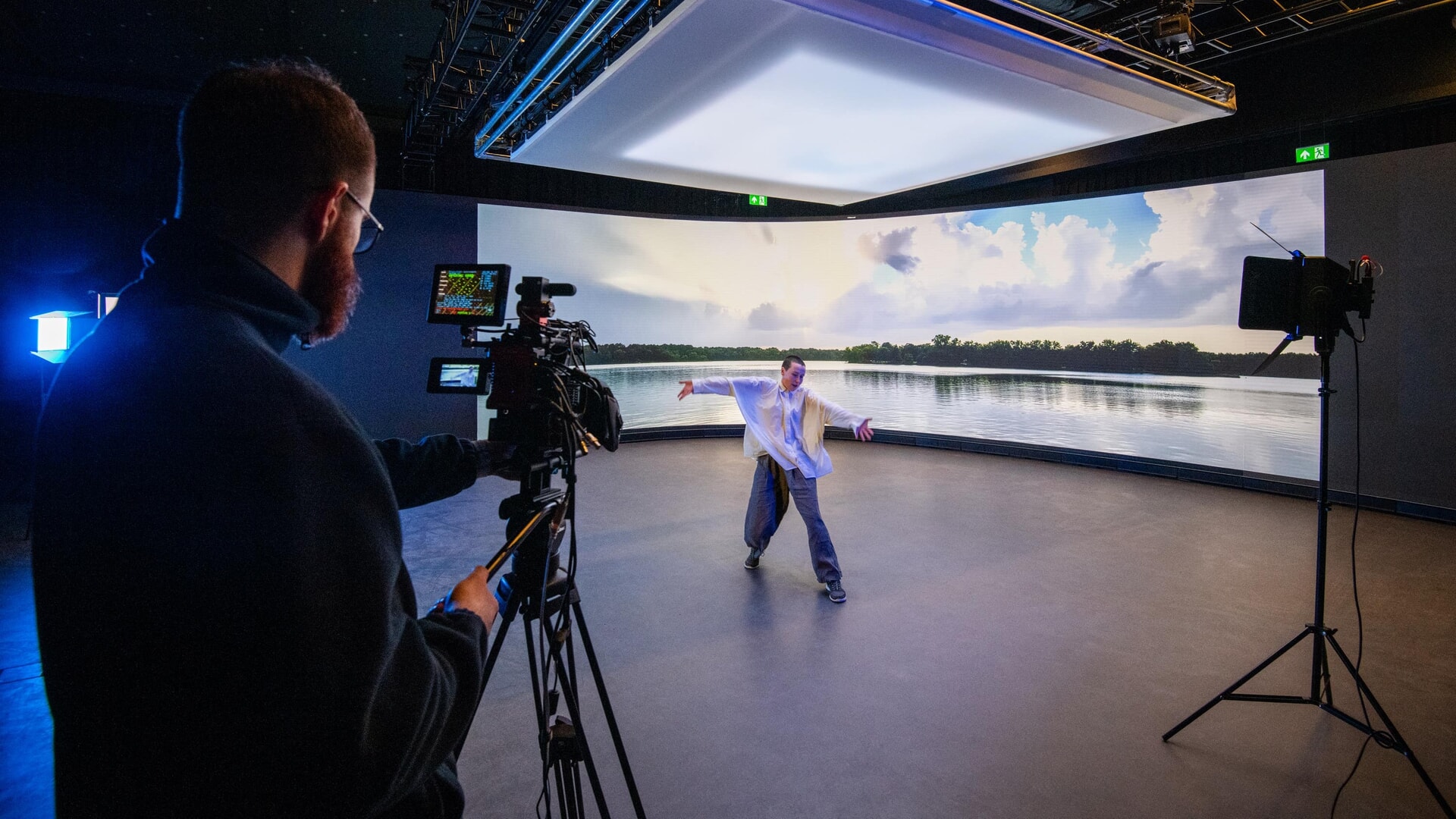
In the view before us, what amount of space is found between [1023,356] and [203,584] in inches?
377

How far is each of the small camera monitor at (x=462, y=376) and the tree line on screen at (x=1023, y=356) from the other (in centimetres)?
492

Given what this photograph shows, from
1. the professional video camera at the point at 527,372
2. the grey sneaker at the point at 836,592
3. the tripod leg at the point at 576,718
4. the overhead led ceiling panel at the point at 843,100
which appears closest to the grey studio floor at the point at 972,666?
the grey sneaker at the point at 836,592

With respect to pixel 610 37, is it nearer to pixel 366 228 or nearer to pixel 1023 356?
pixel 366 228

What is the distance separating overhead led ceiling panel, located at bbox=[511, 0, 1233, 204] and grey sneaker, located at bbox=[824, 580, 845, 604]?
11.3 ft

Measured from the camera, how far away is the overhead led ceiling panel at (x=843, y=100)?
3898mm

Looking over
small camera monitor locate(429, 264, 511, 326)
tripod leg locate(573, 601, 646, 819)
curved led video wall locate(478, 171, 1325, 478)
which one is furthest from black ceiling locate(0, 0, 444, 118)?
tripod leg locate(573, 601, 646, 819)

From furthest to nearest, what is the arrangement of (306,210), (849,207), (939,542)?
(849,207) < (939,542) < (306,210)

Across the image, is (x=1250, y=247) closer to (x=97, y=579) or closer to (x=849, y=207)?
(x=849, y=207)

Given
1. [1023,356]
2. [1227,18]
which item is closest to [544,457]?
[1227,18]

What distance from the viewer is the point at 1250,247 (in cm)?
658

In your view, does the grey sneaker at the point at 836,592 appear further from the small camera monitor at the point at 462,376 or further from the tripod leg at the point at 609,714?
the small camera monitor at the point at 462,376

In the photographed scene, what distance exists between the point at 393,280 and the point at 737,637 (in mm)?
7044

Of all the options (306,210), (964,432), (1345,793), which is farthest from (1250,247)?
(306,210)

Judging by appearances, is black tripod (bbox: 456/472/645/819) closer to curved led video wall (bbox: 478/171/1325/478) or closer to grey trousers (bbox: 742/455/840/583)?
grey trousers (bbox: 742/455/840/583)
